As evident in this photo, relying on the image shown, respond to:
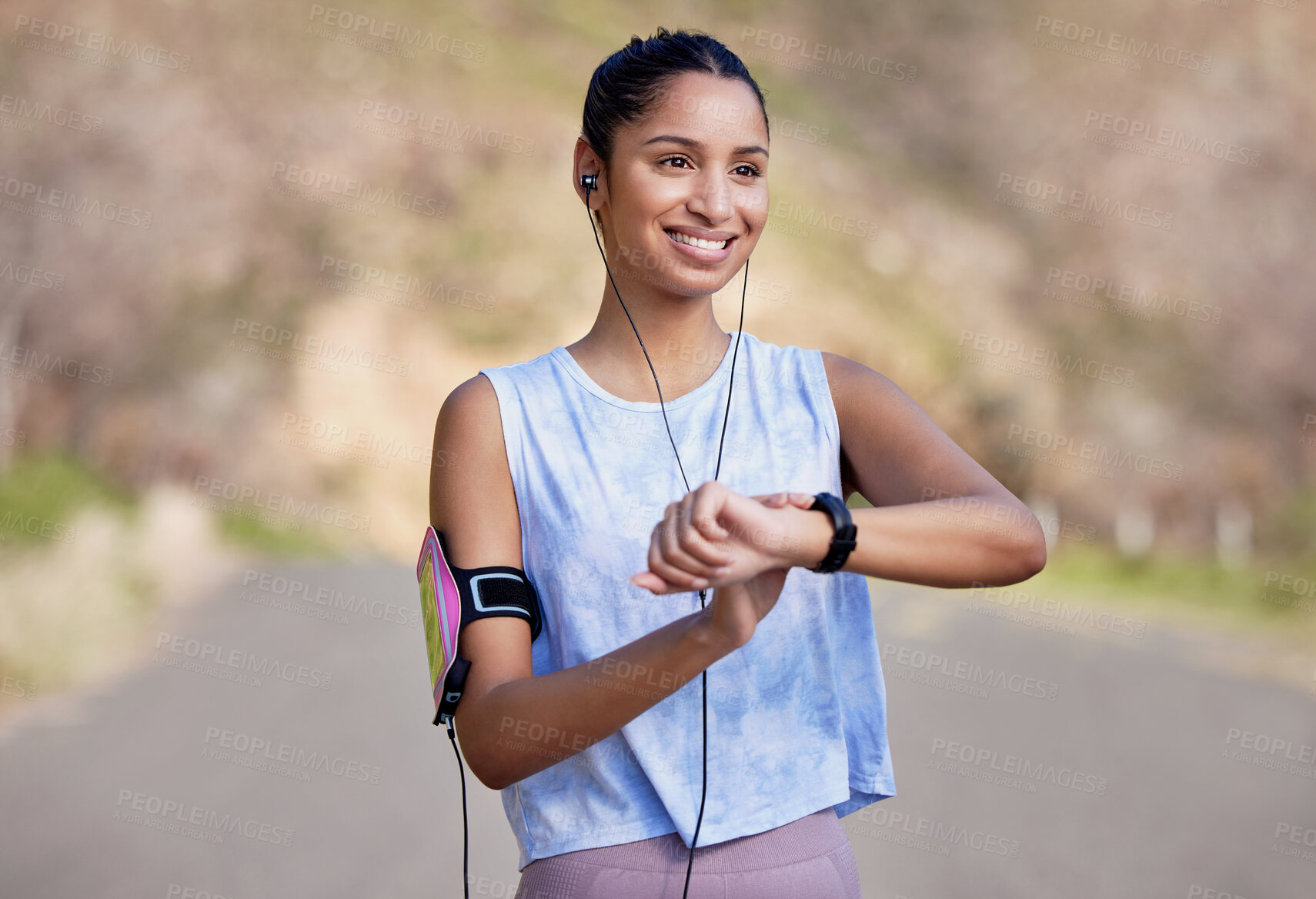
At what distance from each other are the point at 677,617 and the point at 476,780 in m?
3.20

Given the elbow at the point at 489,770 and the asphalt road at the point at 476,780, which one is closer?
the elbow at the point at 489,770

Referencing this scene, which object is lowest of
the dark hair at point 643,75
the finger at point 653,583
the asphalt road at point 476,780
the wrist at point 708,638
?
the asphalt road at point 476,780

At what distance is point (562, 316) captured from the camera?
5.84 meters

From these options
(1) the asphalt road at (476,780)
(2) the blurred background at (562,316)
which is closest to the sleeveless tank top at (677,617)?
(1) the asphalt road at (476,780)

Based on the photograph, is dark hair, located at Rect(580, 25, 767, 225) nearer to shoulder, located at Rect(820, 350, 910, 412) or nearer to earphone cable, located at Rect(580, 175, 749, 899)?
earphone cable, located at Rect(580, 175, 749, 899)

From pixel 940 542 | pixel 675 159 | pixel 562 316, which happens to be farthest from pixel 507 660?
pixel 562 316

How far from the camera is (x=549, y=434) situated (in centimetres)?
105

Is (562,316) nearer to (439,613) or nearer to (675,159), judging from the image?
(675,159)

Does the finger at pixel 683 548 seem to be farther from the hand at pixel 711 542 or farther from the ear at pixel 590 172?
the ear at pixel 590 172

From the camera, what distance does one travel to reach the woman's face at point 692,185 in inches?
41.5

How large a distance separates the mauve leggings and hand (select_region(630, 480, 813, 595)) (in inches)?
10.3

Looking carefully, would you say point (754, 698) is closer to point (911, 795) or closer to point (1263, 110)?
point (911, 795)

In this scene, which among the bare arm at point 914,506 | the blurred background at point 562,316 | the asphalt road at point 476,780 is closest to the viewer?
the bare arm at point 914,506

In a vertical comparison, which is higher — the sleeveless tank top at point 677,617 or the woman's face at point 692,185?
the woman's face at point 692,185
